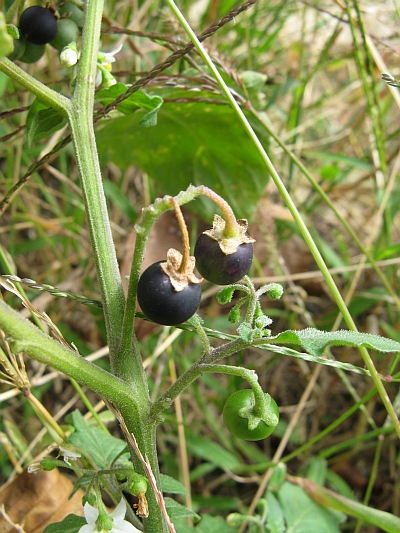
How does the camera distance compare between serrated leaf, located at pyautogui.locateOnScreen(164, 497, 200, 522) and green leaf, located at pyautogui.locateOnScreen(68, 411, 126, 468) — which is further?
green leaf, located at pyautogui.locateOnScreen(68, 411, 126, 468)

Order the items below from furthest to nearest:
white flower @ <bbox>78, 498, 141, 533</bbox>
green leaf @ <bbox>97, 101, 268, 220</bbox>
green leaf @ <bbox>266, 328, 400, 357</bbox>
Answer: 1. green leaf @ <bbox>97, 101, 268, 220</bbox>
2. white flower @ <bbox>78, 498, 141, 533</bbox>
3. green leaf @ <bbox>266, 328, 400, 357</bbox>

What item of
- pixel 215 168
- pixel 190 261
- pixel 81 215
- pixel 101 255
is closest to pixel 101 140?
pixel 215 168

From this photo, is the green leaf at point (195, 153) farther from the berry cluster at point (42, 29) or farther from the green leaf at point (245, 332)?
the green leaf at point (245, 332)

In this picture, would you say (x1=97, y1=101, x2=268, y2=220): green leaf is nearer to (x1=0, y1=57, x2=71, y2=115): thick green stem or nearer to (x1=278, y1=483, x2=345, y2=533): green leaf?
(x1=0, y1=57, x2=71, y2=115): thick green stem

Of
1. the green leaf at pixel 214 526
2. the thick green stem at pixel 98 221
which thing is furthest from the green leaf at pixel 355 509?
the thick green stem at pixel 98 221

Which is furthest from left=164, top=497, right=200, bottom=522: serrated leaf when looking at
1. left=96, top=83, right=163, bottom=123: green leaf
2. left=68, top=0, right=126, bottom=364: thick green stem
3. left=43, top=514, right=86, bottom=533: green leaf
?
left=96, top=83, right=163, bottom=123: green leaf

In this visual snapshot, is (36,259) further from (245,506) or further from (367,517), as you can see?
(367,517)
